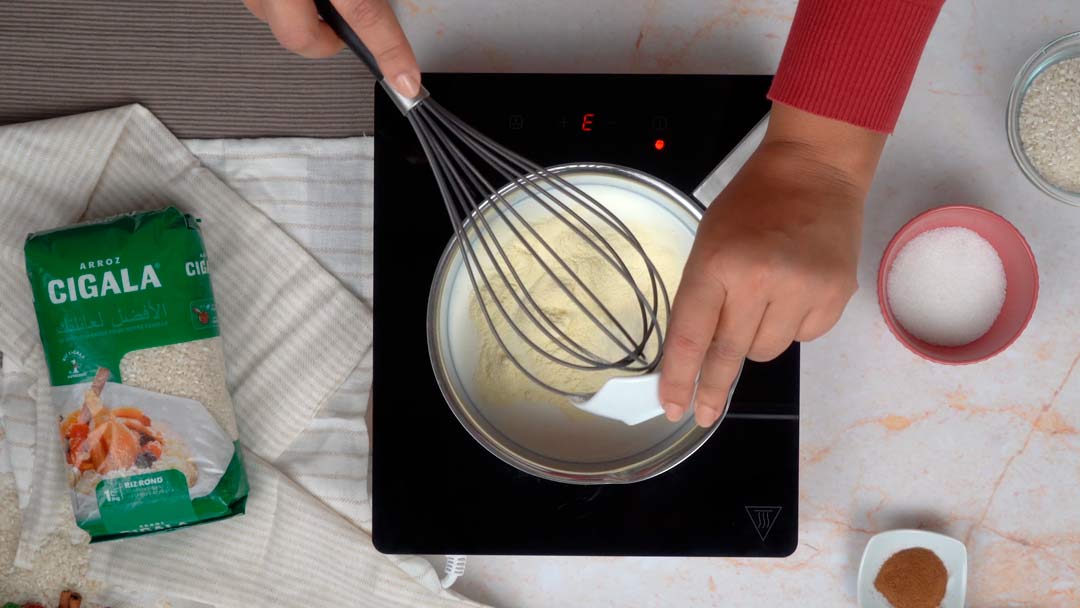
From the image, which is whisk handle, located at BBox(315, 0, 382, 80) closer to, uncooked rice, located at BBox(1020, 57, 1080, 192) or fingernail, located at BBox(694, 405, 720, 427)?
fingernail, located at BBox(694, 405, 720, 427)

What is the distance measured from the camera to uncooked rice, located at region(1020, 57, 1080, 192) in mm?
642

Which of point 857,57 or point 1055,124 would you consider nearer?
point 857,57

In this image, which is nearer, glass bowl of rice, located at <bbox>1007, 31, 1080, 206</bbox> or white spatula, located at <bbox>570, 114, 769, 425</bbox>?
white spatula, located at <bbox>570, 114, 769, 425</bbox>

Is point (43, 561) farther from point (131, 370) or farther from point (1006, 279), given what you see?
point (1006, 279)

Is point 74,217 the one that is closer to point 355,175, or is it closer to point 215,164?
point 215,164

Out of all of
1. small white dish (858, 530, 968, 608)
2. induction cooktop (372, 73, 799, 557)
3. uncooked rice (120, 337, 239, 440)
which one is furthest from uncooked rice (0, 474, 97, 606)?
small white dish (858, 530, 968, 608)

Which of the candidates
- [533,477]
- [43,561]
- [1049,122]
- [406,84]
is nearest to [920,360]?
[1049,122]

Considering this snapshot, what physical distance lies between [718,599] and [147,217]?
61 centimetres

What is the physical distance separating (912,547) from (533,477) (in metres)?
0.33

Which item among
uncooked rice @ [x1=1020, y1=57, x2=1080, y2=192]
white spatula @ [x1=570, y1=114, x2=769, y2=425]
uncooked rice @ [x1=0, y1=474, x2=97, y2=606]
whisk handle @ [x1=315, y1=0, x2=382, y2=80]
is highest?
whisk handle @ [x1=315, y1=0, x2=382, y2=80]

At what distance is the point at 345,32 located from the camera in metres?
0.48

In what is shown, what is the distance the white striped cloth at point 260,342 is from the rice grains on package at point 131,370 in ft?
0.14

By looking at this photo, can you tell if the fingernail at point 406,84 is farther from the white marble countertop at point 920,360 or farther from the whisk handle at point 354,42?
the white marble countertop at point 920,360

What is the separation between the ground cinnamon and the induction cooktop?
0.35 ft
